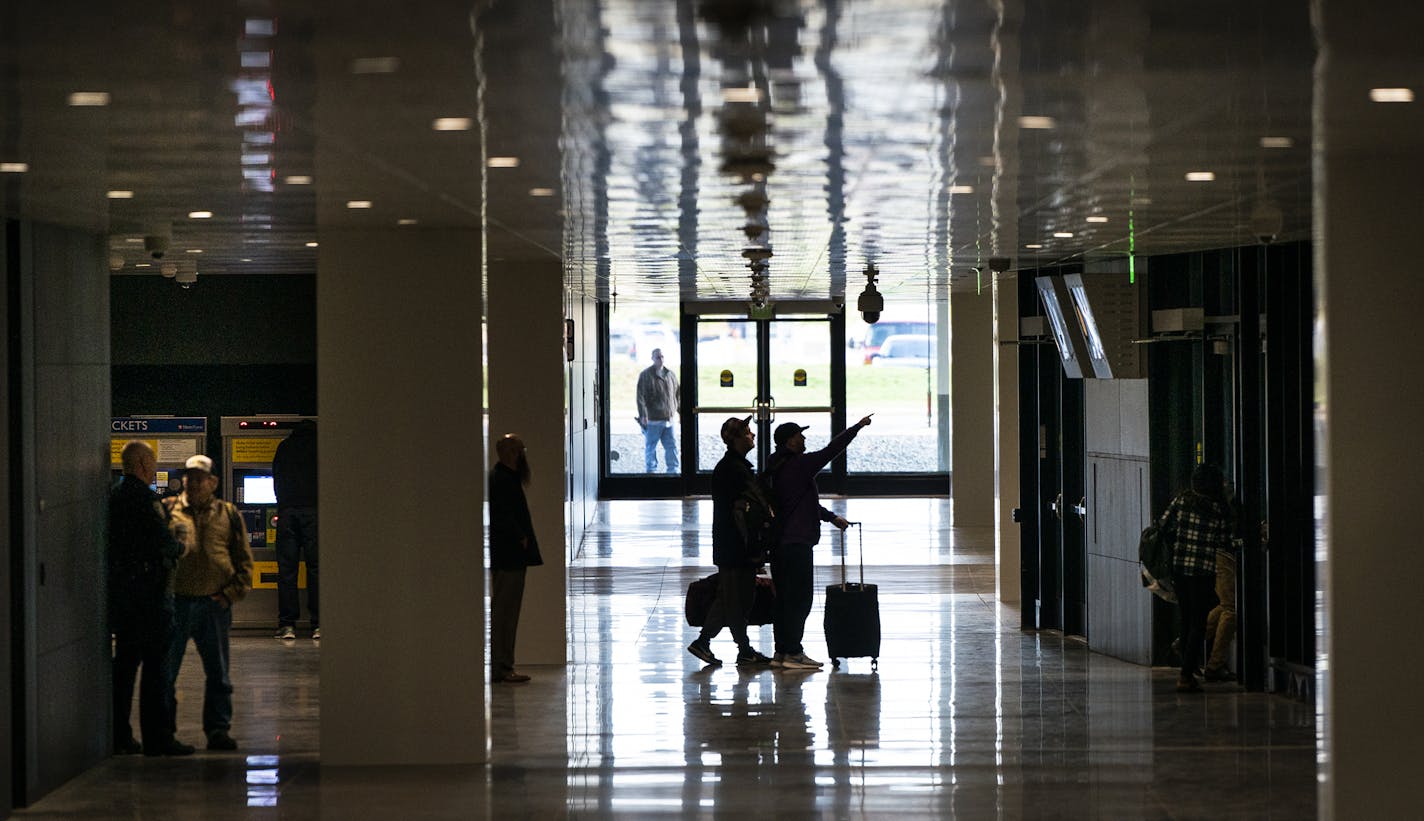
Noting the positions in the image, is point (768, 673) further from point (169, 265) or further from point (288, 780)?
point (169, 265)

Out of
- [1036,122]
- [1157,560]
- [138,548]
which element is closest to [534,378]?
[138,548]

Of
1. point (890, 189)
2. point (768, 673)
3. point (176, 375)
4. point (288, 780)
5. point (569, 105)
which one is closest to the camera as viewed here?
point (569, 105)

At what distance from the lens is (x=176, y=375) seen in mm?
13773

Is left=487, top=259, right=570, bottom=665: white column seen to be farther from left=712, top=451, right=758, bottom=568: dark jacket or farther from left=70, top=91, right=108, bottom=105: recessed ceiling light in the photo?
left=70, top=91, right=108, bottom=105: recessed ceiling light

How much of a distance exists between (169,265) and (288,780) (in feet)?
15.6

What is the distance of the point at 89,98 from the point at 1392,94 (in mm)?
3768

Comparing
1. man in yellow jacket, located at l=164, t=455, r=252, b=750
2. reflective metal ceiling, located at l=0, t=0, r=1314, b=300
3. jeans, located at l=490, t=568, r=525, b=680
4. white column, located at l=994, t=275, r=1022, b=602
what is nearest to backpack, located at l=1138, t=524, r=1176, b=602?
reflective metal ceiling, located at l=0, t=0, r=1314, b=300

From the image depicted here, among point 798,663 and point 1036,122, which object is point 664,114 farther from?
point 798,663

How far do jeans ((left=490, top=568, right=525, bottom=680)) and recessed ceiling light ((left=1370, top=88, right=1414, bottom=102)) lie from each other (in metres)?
6.74

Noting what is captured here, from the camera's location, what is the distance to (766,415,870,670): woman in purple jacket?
35.2ft

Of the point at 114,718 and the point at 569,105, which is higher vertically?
the point at 569,105

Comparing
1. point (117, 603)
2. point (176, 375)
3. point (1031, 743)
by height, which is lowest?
point (1031, 743)

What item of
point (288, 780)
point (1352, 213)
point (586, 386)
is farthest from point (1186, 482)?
point (586, 386)

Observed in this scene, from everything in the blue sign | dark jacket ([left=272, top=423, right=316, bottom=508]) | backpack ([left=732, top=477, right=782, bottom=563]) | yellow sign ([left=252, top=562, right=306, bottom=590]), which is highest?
the blue sign
